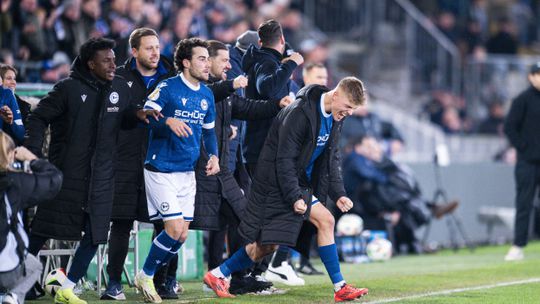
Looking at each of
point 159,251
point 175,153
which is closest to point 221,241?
point 159,251

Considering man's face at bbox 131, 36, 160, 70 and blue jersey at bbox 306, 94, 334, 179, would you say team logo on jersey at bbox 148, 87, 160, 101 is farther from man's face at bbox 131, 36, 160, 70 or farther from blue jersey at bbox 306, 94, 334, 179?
blue jersey at bbox 306, 94, 334, 179

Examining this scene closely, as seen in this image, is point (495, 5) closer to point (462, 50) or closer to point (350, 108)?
point (462, 50)

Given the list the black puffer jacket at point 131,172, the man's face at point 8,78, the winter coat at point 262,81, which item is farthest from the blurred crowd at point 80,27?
the black puffer jacket at point 131,172

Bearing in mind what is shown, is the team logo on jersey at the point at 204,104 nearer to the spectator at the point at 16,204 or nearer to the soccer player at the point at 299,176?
the soccer player at the point at 299,176

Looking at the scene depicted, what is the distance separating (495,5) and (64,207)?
71.3 ft

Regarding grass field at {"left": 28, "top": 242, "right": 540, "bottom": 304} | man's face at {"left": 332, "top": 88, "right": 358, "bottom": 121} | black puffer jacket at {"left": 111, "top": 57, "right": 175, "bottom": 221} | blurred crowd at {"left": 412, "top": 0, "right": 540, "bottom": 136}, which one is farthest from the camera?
blurred crowd at {"left": 412, "top": 0, "right": 540, "bottom": 136}

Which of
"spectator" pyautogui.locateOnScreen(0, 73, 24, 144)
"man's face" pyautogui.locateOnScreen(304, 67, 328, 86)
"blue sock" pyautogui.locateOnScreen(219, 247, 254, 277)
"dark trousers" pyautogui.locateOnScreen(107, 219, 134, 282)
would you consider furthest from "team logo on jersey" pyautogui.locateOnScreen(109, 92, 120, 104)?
"man's face" pyautogui.locateOnScreen(304, 67, 328, 86)

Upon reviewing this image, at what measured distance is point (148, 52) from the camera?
10.7m

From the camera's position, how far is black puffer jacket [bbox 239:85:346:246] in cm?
1009

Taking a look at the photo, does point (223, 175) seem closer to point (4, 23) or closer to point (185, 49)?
point (185, 49)

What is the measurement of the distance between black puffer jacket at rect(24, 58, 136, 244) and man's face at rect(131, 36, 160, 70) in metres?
0.77

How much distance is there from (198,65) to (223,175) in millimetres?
1234

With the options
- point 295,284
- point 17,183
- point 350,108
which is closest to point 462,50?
point 295,284

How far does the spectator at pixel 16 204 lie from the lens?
28.0ft
